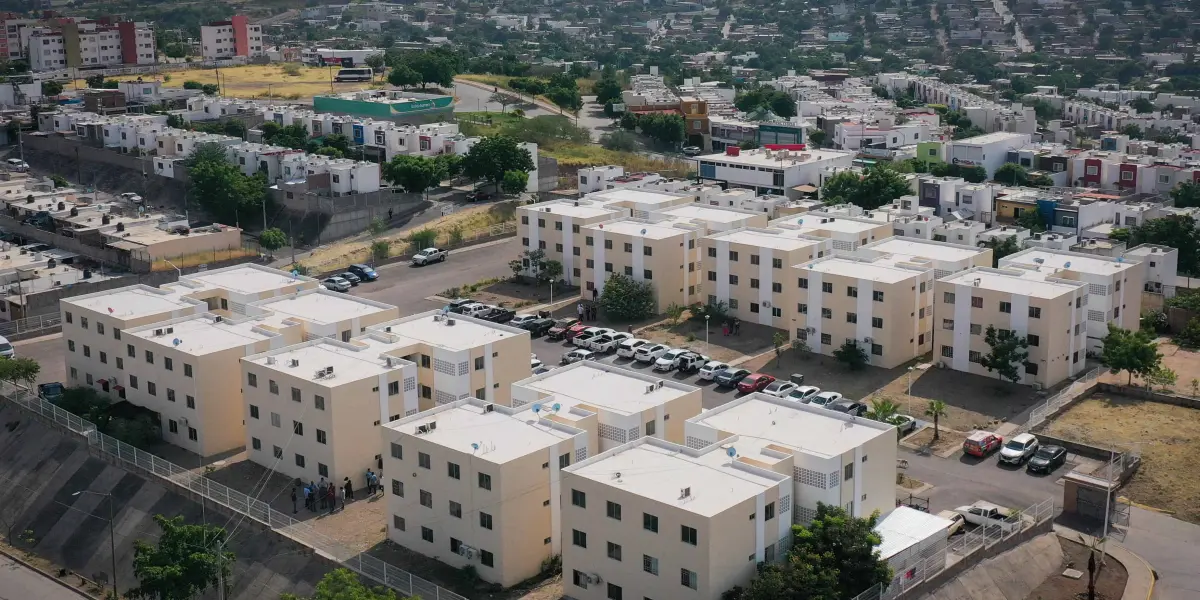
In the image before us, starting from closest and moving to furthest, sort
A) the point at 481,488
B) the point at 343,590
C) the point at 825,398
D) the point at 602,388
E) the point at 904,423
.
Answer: the point at 343,590, the point at 481,488, the point at 602,388, the point at 904,423, the point at 825,398

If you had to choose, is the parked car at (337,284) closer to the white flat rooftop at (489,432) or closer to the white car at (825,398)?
the white car at (825,398)

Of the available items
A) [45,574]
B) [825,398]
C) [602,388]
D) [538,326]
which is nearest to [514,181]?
[538,326]

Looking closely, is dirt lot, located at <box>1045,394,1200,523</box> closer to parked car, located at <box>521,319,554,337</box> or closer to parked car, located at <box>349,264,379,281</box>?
parked car, located at <box>521,319,554,337</box>

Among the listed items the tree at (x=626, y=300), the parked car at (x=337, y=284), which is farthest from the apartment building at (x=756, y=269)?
the parked car at (x=337, y=284)

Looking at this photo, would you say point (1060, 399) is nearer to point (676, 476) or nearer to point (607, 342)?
point (607, 342)

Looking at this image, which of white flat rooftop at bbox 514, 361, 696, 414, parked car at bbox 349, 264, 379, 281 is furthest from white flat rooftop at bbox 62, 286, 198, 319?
parked car at bbox 349, 264, 379, 281

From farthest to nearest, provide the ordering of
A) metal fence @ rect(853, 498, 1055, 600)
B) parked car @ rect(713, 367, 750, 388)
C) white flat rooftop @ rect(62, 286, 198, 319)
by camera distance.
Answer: parked car @ rect(713, 367, 750, 388) < white flat rooftop @ rect(62, 286, 198, 319) < metal fence @ rect(853, 498, 1055, 600)
